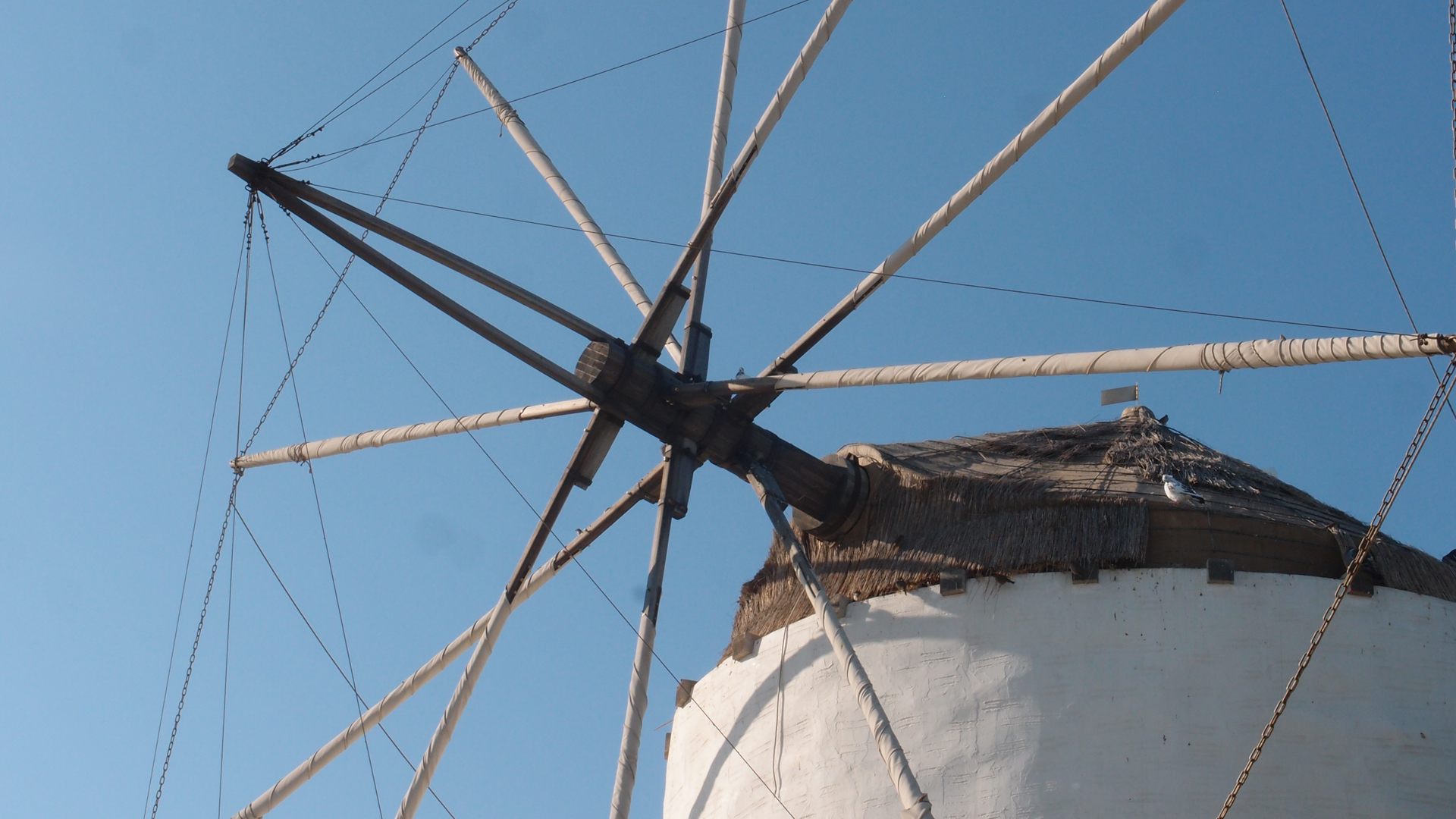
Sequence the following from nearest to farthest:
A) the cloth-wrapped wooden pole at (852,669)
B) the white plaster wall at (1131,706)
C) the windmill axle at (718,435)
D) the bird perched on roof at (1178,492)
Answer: the cloth-wrapped wooden pole at (852,669) < the white plaster wall at (1131,706) < the bird perched on roof at (1178,492) < the windmill axle at (718,435)

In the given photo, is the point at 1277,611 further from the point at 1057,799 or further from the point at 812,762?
the point at 812,762

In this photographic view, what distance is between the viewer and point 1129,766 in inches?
339

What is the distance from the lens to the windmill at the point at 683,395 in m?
8.77

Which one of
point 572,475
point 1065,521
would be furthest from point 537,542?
point 1065,521

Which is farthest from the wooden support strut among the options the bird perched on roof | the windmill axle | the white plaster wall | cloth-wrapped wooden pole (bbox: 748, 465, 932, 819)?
the bird perched on roof

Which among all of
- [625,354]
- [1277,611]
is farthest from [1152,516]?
[625,354]

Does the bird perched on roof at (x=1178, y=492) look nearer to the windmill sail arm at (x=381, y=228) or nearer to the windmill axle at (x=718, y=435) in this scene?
the windmill axle at (x=718, y=435)

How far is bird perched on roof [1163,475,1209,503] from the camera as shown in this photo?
974cm

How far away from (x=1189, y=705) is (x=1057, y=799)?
1.00 m

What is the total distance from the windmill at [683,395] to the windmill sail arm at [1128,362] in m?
0.01

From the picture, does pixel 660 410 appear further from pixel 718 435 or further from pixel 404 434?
pixel 404 434

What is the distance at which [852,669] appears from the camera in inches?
341

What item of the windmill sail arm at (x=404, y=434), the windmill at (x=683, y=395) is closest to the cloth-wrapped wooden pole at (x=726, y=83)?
the windmill at (x=683, y=395)

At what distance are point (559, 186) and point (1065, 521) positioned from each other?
5377 mm
